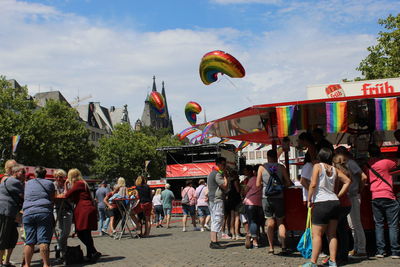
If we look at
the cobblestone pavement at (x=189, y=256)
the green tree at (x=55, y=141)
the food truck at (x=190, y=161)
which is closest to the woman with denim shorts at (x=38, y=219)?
the cobblestone pavement at (x=189, y=256)

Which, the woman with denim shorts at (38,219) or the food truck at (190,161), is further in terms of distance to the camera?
the food truck at (190,161)

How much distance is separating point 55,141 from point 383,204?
44.4 m

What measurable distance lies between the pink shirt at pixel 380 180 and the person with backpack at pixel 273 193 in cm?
138

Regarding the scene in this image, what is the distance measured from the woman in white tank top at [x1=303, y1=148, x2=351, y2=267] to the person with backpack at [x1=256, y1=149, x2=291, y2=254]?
144 centimetres

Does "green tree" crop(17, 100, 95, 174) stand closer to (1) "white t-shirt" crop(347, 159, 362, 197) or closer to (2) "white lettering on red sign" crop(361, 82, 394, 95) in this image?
(2) "white lettering on red sign" crop(361, 82, 394, 95)

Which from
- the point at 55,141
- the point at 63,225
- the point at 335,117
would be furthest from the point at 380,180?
the point at 55,141

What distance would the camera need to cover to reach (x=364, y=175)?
7.24m

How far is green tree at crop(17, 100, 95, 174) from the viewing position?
1692 inches

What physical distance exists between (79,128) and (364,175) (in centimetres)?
4591

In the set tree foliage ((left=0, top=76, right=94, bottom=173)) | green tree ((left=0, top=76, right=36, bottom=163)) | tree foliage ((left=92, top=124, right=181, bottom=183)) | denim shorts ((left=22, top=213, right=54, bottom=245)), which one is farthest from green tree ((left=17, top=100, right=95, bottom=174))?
denim shorts ((left=22, top=213, right=54, bottom=245))

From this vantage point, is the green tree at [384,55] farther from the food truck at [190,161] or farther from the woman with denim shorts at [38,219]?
the woman with denim shorts at [38,219]

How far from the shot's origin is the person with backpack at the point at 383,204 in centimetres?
714

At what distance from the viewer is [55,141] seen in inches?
1893

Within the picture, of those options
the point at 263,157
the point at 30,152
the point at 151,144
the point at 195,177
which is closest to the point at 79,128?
the point at 30,152
